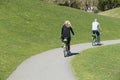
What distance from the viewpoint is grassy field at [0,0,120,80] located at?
87.1 feet

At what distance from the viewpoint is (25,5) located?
48375 mm

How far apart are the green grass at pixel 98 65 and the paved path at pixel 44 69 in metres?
0.52

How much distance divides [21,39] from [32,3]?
696 inches

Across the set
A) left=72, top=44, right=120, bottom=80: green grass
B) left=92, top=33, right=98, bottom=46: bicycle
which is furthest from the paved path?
left=92, top=33, right=98, bottom=46: bicycle

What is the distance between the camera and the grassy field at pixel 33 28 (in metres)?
26.6

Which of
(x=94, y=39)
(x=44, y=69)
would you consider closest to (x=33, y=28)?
(x=94, y=39)

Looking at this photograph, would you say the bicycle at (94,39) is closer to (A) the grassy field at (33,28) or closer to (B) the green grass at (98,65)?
(A) the grassy field at (33,28)

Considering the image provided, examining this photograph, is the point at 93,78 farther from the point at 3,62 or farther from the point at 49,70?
the point at 3,62

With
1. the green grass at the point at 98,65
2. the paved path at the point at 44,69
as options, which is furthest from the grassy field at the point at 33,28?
the green grass at the point at 98,65

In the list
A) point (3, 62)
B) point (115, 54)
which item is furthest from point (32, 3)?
point (3, 62)

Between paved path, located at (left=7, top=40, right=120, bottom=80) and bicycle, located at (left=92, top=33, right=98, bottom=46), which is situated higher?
paved path, located at (left=7, top=40, right=120, bottom=80)

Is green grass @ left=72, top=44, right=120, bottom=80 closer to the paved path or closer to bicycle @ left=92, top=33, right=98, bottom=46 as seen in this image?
the paved path

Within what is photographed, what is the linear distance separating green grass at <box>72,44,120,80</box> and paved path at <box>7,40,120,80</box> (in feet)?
1.69

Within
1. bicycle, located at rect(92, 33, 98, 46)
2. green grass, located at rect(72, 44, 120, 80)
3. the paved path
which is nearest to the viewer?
the paved path
